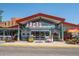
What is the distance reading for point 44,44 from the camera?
553 inches

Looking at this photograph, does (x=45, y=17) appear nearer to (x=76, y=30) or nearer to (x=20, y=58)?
(x=76, y=30)

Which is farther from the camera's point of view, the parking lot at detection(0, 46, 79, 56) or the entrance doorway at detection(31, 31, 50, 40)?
the entrance doorway at detection(31, 31, 50, 40)

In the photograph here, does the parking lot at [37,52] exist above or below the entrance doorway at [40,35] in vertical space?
below

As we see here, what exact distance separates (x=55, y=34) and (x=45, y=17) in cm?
108

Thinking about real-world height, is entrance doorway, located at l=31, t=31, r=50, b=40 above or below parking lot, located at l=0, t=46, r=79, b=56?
above

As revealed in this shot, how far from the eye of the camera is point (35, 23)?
1450cm

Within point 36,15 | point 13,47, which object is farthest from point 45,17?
point 13,47

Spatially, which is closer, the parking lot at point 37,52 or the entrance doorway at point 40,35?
the parking lot at point 37,52

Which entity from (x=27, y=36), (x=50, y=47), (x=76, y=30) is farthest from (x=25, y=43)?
(x=76, y=30)

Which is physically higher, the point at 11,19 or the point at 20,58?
the point at 11,19

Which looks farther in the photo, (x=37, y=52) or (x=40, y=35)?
(x=40, y=35)

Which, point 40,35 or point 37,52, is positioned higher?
point 40,35

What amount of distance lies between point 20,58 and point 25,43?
5.00 metres

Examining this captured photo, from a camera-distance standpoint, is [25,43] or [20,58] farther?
[25,43]
